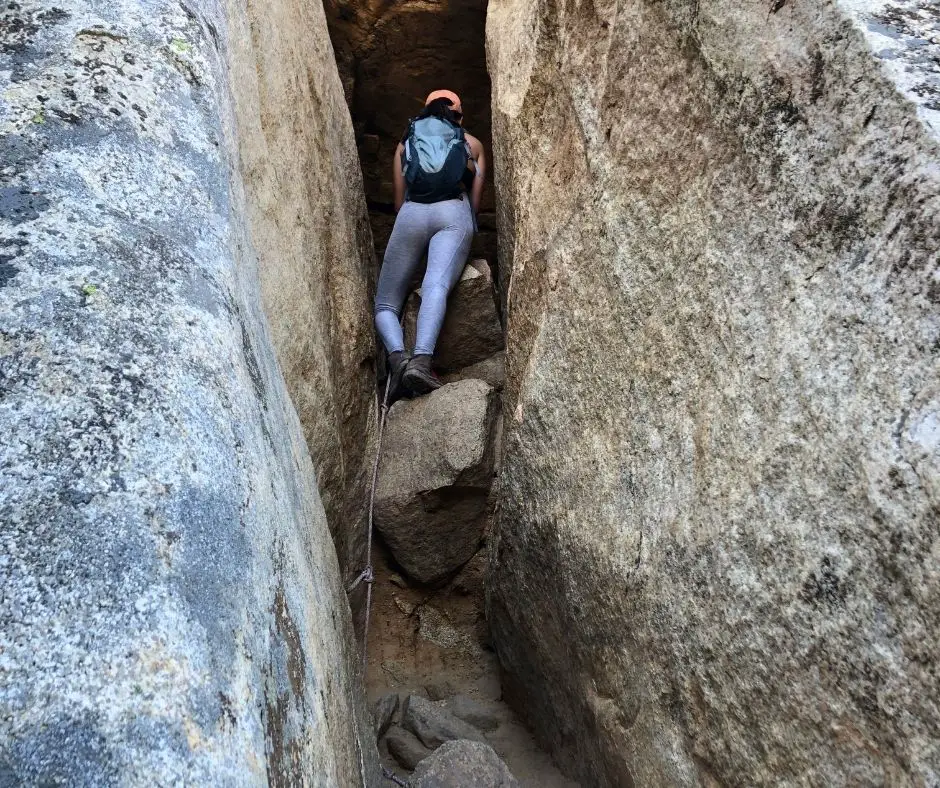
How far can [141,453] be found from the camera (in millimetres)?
959

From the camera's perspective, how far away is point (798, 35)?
1437mm

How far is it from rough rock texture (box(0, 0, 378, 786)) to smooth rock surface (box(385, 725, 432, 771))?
0.92 meters

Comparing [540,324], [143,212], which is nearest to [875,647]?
[143,212]

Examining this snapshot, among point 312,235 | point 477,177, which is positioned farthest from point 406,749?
point 477,177

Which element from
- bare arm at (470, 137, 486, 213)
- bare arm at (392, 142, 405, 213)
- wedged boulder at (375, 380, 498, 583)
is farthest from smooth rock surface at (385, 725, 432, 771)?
bare arm at (392, 142, 405, 213)

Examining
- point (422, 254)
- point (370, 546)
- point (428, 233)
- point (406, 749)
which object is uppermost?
point (428, 233)

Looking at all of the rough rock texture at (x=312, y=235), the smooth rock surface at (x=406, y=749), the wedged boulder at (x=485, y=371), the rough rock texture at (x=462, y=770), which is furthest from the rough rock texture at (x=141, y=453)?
the wedged boulder at (x=485, y=371)

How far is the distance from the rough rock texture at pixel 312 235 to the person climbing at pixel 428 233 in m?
0.16

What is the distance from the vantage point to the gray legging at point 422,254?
364 cm

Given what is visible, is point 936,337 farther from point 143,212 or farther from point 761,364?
point 143,212

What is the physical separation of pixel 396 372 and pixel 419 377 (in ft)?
0.41

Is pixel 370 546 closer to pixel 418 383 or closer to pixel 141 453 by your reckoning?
pixel 418 383

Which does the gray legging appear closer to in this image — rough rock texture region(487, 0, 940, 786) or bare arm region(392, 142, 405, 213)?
bare arm region(392, 142, 405, 213)

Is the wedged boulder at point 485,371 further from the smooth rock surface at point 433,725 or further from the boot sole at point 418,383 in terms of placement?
the smooth rock surface at point 433,725
